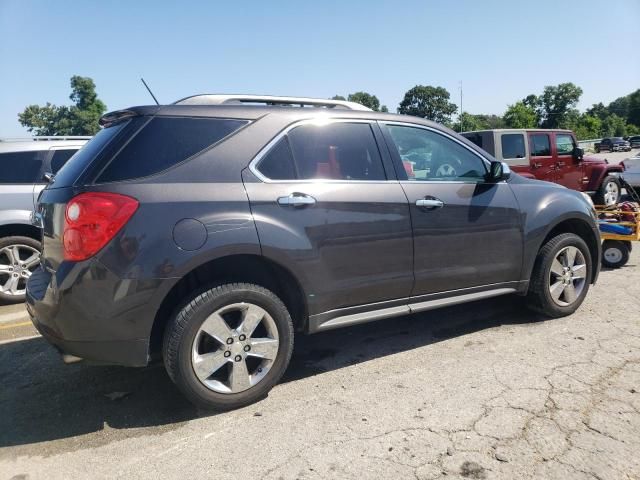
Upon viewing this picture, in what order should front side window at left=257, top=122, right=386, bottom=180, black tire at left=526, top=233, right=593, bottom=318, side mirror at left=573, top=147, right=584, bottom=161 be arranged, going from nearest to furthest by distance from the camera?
front side window at left=257, top=122, right=386, bottom=180, black tire at left=526, top=233, right=593, bottom=318, side mirror at left=573, top=147, right=584, bottom=161

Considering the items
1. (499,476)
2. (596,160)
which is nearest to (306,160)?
(499,476)

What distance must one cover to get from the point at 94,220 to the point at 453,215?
8.21 feet

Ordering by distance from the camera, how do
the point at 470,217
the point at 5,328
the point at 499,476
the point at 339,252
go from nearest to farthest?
the point at 499,476, the point at 339,252, the point at 470,217, the point at 5,328

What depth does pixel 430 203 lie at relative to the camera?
3592 mm

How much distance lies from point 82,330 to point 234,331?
84 cm

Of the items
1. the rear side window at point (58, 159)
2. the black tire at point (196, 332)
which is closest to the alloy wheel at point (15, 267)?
the rear side window at point (58, 159)

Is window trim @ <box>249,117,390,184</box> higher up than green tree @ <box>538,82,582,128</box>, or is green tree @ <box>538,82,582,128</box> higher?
→ green tree @ <box>538,82,582,128</box>

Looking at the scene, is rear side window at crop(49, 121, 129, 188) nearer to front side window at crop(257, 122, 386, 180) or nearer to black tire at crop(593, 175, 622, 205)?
front side window at crop(257, 122, 386, 180)

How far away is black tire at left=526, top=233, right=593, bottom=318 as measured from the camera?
4254 millimetres

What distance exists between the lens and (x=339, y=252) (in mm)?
3219

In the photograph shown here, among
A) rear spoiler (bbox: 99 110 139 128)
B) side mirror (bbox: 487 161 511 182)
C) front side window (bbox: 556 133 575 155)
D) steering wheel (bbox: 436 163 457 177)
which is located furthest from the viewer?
front side window (bbox: 556 133 575 155)

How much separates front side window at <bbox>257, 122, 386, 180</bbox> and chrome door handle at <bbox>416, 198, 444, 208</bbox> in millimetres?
335

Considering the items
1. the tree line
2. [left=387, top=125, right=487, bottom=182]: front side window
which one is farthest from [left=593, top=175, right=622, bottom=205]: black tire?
the tree line

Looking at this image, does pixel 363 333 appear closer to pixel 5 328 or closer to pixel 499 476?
pixel 499 476
